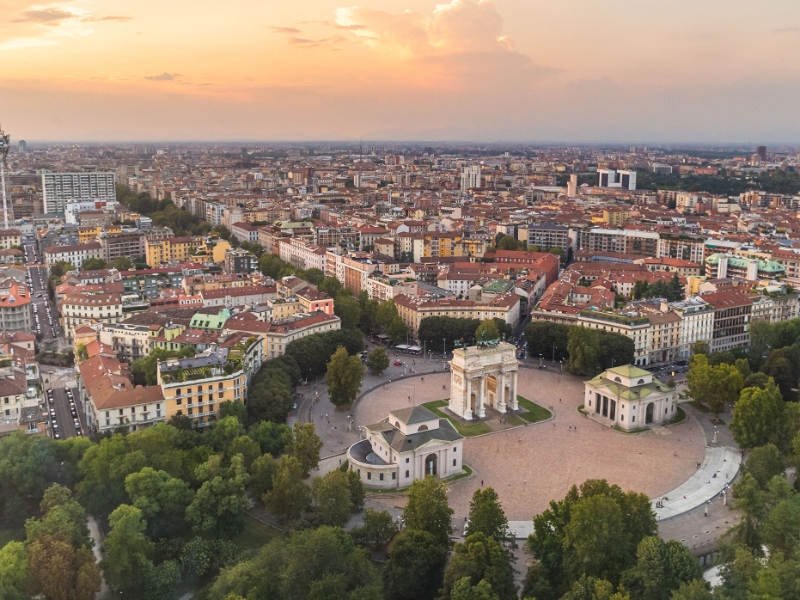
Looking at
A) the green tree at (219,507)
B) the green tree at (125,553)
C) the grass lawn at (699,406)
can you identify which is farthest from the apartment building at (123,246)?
the green tree at (125,553)

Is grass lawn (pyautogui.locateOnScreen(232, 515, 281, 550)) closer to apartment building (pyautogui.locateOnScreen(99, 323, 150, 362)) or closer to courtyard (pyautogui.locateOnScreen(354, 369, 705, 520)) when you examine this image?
courtyard (pyautogui.locateOnScreen(354, 369, 705, 520))

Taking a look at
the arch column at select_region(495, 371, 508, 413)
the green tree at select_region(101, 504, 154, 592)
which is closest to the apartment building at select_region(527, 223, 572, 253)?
the arch column at select_region(495, 371, 508, 413)

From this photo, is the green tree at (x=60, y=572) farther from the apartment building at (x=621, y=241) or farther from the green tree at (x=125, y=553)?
the apartment building at (x=621, y=241)

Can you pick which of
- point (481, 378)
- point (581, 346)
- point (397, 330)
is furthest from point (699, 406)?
point (397, 330)

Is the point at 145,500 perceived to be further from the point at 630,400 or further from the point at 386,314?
the point at 386,314

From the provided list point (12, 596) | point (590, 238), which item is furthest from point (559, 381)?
point (590, 238)

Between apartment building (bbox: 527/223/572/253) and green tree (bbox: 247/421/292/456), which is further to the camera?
apartment building (bbox: 527/223/572/253)
